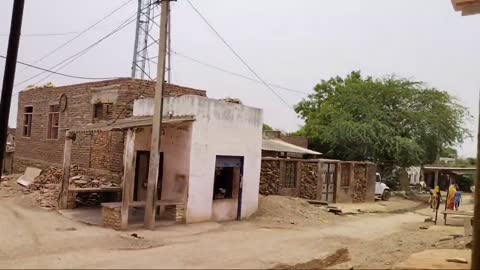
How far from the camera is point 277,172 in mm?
22984

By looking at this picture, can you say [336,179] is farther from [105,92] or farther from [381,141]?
[105,92]

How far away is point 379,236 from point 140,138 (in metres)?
8.70

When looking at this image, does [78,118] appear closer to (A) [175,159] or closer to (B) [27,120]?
(B) [27,120]

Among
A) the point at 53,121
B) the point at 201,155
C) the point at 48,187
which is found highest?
the point at 53,121

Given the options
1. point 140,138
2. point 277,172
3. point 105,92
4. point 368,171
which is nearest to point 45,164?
→ point 105,92

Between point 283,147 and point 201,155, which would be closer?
point 201,155

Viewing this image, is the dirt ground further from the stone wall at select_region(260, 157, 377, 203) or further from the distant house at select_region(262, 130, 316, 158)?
the distant house at select_region(262, 130, 316, 158)

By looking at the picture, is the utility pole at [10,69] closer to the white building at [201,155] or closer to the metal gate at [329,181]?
the white building at [201,155]

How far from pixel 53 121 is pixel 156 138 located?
36.7 feet

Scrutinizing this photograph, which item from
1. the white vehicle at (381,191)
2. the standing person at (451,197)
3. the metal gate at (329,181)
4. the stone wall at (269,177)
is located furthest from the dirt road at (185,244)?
the white vehicle at (381,191)

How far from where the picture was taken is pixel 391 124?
34062 millimetres

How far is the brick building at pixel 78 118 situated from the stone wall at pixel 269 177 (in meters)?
4.49

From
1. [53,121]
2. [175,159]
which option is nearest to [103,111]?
[53,121]

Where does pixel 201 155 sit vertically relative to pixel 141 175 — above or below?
above
